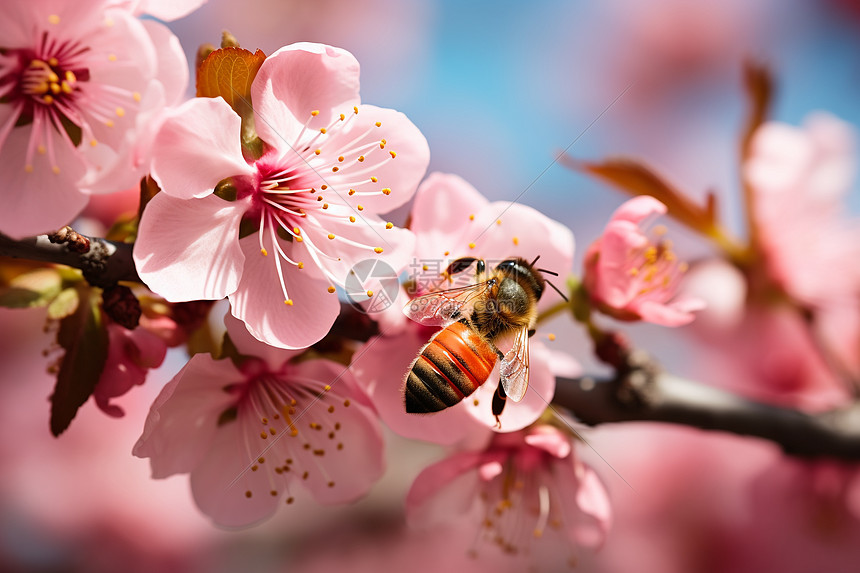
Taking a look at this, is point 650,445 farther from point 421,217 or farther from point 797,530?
point 421,217

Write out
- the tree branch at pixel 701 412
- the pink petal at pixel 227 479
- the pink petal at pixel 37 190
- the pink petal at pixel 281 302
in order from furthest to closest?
the tree branch at pixel 701 412 → the pink petal at pixel 227 479 → the pink petal at pixel 281 302 → the pink petal at pixel 37 190

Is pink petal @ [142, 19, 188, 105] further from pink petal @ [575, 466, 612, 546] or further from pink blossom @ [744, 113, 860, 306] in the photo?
pink blossom @ [744, 113, 860, 306]

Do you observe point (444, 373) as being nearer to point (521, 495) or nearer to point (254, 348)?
point (254, 348)

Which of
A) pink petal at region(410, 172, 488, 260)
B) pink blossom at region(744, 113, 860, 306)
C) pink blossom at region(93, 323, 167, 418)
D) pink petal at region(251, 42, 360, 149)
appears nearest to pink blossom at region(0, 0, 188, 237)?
pink petal at region(251, 42, 360, 149)

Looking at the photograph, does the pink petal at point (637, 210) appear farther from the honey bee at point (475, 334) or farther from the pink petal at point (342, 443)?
the pink petal at point (342, 443)

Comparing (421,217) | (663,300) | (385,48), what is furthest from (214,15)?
(663,300)

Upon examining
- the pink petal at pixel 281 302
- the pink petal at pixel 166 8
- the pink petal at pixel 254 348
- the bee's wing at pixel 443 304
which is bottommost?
the pink petal at pixel 254 348

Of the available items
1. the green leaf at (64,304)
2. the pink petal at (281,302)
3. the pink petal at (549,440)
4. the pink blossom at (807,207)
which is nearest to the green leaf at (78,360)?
the green leaf at (64,304)

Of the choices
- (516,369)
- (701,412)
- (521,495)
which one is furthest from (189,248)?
(701,412)
